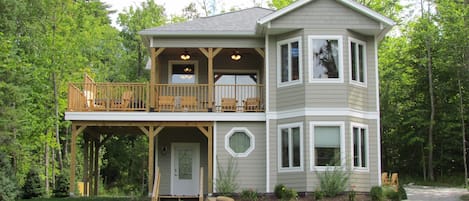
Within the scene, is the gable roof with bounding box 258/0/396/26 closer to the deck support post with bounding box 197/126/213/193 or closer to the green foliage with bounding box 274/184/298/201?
the deck support post with bounding box 197/126/213/193

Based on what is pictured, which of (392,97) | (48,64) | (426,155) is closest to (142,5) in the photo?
(48,64)

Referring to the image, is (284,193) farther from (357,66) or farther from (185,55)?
(185,55)

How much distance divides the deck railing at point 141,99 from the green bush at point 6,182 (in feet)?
12.4

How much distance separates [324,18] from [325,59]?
4.21 feet

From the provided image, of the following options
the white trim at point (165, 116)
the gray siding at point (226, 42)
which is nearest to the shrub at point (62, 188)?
the white trim at point (165, 116)

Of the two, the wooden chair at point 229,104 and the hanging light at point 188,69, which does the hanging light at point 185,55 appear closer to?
the hanging light at point 188,69

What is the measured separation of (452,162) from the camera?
28.4 meters

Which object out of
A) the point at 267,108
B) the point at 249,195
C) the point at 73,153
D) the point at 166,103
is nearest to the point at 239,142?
the point at 267,108

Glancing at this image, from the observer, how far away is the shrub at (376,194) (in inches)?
672

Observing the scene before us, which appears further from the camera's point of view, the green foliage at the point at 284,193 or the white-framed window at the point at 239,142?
the white-framed window at the point at 239,142

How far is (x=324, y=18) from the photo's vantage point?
18531 millimetres

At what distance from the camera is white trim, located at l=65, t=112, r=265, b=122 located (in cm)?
1877

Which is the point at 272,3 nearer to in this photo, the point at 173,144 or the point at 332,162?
the point at 173,144

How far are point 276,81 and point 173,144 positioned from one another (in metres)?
4.58
